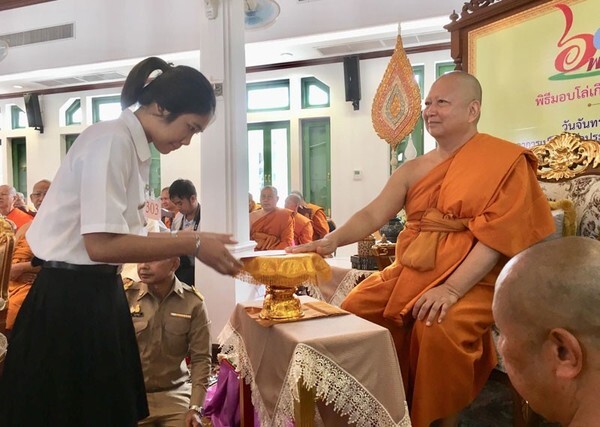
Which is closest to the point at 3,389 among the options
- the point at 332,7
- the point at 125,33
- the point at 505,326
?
the point at 505,326

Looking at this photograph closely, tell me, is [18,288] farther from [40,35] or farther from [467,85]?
[40,35]

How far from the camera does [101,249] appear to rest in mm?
1129

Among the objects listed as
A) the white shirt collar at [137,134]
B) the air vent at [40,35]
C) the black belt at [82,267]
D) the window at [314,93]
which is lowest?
the black belt at [82,267]

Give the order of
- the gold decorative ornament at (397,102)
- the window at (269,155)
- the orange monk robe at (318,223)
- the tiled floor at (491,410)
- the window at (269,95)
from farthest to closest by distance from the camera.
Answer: the window at (269,155)
the window at (269,95)
the orange monk robe at (318,223)
the gold decorative ornament at (397,102)
the tiled floor at (491,410)

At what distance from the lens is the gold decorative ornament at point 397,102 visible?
378cm

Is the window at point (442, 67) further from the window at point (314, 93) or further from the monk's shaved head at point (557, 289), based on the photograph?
the monk's shaved head at point (557, 289)

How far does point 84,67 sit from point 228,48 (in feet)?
12.6

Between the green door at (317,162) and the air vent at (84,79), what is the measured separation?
2.94 meters

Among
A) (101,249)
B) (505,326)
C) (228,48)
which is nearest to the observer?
(505,326)

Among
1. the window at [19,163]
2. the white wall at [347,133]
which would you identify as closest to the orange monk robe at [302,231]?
the white wall at [347,133]

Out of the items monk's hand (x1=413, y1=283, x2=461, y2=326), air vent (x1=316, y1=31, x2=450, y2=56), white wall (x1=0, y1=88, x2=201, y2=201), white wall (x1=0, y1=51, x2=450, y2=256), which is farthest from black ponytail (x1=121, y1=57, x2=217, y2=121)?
white wall (x1=0, y1=88, x2=201, y2=201)

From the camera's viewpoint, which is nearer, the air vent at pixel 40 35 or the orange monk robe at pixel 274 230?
the orange monk robe at pixel 274 230

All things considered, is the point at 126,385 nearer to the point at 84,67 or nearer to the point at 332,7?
the point at 332,7

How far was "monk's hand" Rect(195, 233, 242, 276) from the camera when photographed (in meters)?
1.28
